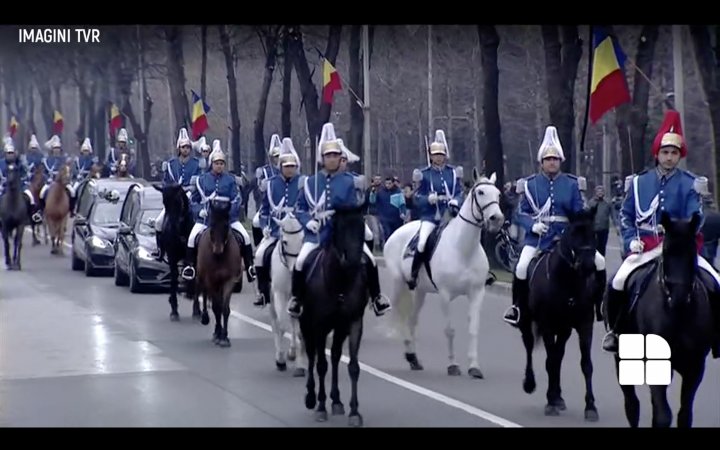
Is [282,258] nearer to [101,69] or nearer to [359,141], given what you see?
[101,69]

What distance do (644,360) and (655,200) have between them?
1326mm

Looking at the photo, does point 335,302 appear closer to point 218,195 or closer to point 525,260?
point 525,260

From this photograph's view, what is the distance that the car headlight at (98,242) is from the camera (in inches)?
1116

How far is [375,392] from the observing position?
14.4m

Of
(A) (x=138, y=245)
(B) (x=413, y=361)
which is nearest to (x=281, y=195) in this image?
(B) (x=413, y=361)

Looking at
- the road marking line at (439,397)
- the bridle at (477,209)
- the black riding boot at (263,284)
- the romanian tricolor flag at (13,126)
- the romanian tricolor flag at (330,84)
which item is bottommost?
the road marking line at (439,397)

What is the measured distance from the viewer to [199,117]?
91.1 ft

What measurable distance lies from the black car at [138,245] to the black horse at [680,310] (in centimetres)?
1444

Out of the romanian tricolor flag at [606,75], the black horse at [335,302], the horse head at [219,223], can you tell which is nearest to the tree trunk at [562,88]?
the romanian tricolor flag at [606,75]

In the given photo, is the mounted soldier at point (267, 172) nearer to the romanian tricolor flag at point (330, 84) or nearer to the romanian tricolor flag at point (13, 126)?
the romanian tricolor flag at point (13, 126)

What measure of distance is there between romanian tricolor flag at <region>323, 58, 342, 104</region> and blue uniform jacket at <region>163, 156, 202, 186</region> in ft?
18.1

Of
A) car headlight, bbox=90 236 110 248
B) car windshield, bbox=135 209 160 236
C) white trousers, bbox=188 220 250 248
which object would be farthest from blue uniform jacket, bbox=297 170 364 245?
car headlight, bbox=90 236 110 248

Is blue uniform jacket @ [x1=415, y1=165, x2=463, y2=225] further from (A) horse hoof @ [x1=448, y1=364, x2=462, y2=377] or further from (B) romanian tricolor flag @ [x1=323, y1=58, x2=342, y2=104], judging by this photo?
(B) romanian tricolor flag @ [x1=323, y1=58, x2=342, y2=104]
